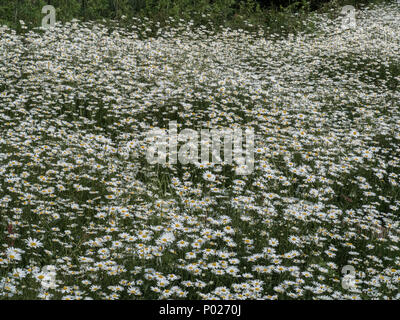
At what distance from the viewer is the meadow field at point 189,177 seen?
3842 mm

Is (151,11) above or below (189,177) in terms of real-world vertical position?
above

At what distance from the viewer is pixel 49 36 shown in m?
9.93

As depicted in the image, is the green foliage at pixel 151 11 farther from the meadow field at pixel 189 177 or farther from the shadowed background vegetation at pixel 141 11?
the meadow field at pixel 189 177

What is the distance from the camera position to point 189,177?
5.82 metres

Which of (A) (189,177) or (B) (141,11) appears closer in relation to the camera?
(A) (189,177)

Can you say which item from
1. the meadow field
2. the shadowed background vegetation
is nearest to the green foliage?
the shadowed background vegetation

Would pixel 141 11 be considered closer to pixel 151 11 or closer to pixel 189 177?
pixel 151 11

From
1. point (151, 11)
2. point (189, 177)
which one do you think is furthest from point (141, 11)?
point (189, 177)

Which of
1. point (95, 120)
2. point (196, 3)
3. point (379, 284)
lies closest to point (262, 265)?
point (379, 284)

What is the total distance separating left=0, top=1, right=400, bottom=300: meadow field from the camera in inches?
151

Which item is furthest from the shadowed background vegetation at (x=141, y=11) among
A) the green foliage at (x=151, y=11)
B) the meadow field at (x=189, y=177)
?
A: the meadow field at (x=189, y=177)

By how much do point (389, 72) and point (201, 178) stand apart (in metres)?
6.31

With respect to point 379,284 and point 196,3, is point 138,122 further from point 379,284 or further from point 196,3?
point 196,3

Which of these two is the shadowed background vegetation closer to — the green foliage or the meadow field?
the green foliage
